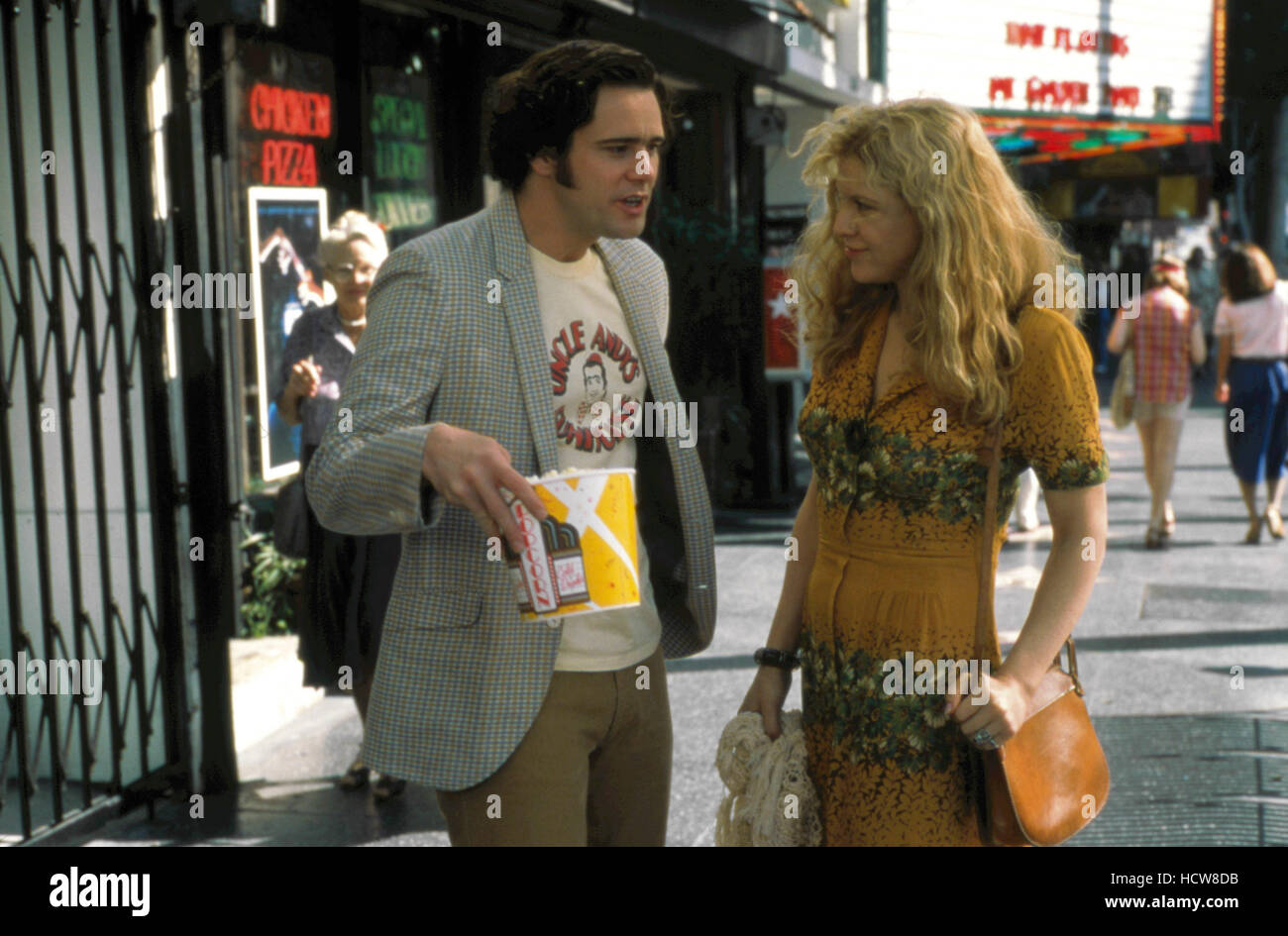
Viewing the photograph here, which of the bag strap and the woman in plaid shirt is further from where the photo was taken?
the woman in plaid shirt

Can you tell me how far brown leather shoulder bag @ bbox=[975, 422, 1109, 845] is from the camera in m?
2.46

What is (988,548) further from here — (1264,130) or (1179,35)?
(1264,130)

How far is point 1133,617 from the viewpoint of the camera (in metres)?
7.80

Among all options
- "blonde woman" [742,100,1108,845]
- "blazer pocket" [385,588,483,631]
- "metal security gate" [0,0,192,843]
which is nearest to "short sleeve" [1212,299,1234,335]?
"metal security gate" [0,0,192,843]

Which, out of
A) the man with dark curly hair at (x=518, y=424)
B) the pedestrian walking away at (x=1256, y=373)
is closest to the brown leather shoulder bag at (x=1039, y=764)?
the man with dark curly hair at (x=518, y=424)

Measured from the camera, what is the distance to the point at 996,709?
2.45 meters

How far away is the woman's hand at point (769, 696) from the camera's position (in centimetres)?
277

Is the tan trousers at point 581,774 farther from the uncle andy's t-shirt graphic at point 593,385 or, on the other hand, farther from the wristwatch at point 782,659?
the uncle andy's t-shirt graphic at point 593,385

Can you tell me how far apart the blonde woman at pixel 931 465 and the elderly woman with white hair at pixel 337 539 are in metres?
2.50

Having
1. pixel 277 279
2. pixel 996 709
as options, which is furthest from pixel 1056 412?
pixel 277 279

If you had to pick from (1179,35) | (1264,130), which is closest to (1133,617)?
(1179,35)

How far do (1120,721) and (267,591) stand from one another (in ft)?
12.1

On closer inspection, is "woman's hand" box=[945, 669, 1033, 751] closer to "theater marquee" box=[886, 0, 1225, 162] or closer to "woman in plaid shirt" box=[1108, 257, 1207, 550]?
"woman in plaid shirt" box=[1108, 257, 1207, 550]
